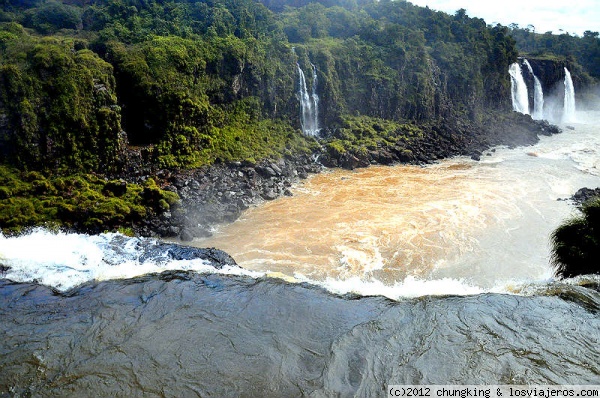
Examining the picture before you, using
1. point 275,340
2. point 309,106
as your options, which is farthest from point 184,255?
point 309,106

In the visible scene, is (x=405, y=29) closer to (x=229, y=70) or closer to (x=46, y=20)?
(x=229, y=70)

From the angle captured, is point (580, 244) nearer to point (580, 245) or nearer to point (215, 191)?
point (580, 245)

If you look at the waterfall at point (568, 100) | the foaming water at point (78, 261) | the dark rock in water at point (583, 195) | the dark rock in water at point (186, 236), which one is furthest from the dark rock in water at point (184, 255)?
the waterfall at point (568, 100)

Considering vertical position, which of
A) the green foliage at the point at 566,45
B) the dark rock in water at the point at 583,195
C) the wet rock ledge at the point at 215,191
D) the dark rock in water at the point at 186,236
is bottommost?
the dark rock in water at the point at 583,195

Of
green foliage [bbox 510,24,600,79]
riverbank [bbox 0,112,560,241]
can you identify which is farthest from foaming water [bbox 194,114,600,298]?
green foliage [bbox 510,24,600,79]

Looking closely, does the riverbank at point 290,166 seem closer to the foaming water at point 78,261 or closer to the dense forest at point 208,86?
the dense forest at point 208,86

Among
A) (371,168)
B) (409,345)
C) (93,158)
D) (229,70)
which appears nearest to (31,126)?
(93,158)

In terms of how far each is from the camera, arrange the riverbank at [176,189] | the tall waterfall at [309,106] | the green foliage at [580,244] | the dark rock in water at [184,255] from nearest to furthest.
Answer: the green foliage at [580,244], the dark rock in water at [184,255], the riverbank at [176,189], the tall waterfall at [309,106]
